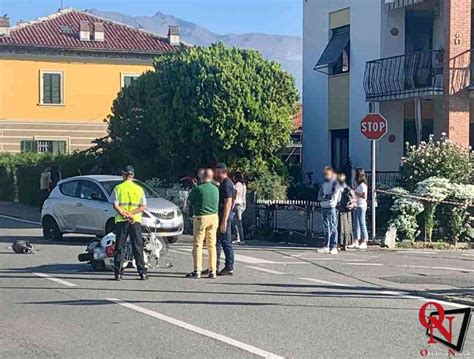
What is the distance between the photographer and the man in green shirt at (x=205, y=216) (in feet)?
50.1

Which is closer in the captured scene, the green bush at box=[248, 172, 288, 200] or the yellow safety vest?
the yellow safety vest

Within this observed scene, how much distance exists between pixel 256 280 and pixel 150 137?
15.6 metres

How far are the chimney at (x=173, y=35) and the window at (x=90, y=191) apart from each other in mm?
33671

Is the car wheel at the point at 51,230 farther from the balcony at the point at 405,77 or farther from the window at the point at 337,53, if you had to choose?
the window at the point at 337,53

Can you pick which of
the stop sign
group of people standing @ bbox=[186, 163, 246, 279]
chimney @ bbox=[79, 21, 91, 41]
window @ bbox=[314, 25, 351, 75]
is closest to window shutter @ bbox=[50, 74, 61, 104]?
chimney @ bbox=[79, 21, 91, 41]

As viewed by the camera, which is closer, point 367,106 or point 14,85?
point 367,106

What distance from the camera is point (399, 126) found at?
100 ft

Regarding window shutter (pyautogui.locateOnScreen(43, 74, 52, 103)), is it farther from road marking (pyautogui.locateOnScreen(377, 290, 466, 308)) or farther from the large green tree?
road marking (pyautogui.locateOnScreen(377, 290, 466, 308))

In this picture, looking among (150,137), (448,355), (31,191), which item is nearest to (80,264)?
(448,355)

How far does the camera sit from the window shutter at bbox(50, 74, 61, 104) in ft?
171

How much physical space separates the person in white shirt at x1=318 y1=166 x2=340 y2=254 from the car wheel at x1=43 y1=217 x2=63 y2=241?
22.2ft

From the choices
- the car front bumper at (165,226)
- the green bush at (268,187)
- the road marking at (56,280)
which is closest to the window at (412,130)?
the green bush at (268,187)

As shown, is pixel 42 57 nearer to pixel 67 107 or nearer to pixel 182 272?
pixel 67 107

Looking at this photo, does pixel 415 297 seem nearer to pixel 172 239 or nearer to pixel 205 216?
pixel 205 216
